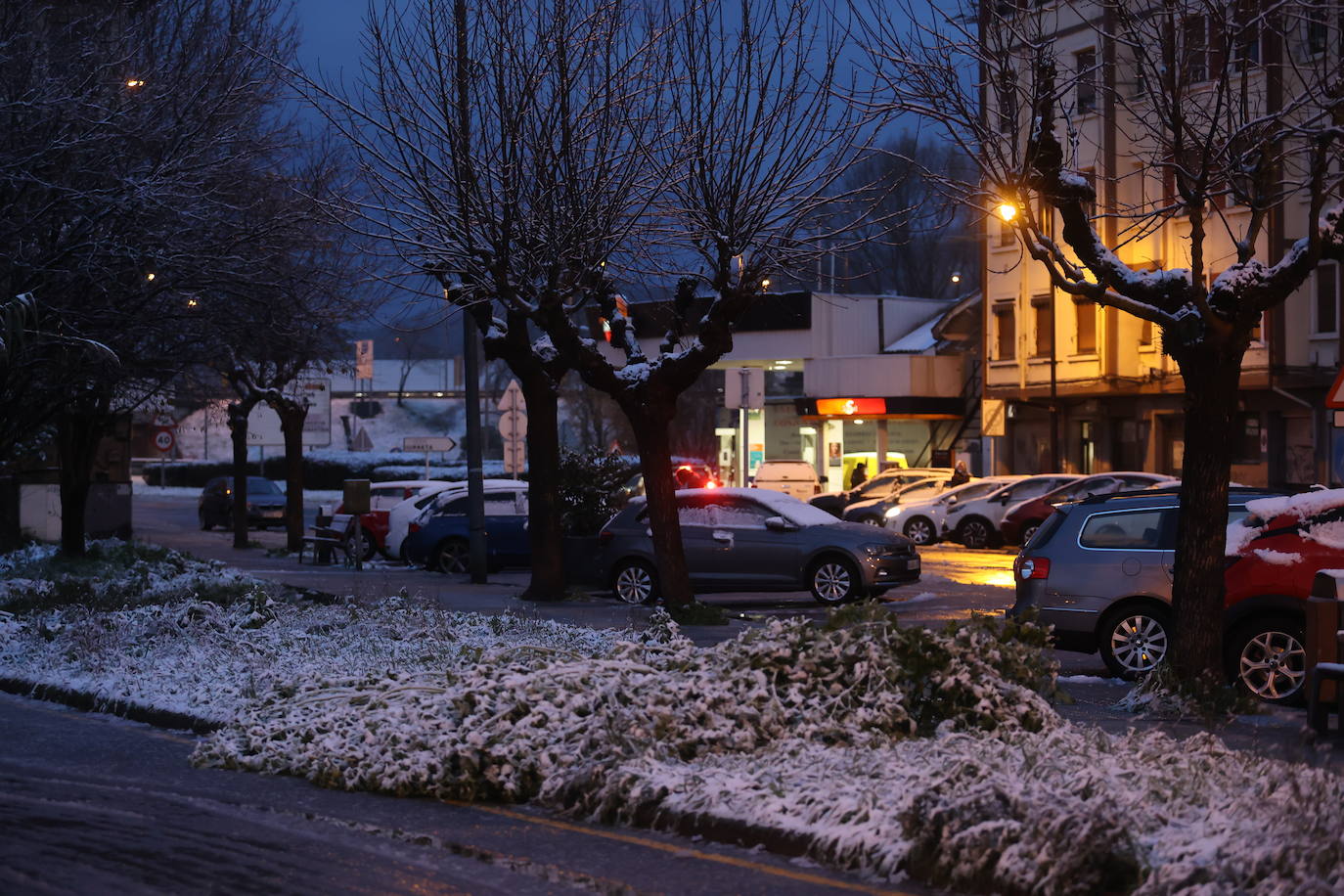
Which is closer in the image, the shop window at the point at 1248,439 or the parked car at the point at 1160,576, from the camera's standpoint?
the parked car at the point at 1160,576

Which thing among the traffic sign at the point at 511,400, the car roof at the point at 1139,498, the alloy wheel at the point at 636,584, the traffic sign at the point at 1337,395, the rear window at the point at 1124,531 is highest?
the traffic sign at the point at 511,400

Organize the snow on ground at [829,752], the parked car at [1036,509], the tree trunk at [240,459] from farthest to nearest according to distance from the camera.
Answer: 1. the tree trunk at [240,459]
2. the parked car at [1036,509]
3. the snow on ground at [829,752]

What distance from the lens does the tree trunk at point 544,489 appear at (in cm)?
Result: 2027

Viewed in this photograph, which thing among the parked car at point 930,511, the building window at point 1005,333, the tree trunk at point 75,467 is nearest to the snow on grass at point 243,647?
the tree trunk at point 75,467

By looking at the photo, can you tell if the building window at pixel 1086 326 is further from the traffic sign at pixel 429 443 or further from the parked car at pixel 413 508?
the parked car at pixel 413 508

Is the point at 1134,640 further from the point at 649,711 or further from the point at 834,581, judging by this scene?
the point at 834,581

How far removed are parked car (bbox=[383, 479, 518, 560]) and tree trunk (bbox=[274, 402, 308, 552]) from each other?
4.15 meters

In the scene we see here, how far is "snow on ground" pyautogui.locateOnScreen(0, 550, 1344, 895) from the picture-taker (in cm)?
620

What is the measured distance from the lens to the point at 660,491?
17.8 m

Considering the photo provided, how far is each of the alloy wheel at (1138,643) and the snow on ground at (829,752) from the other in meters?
3.68

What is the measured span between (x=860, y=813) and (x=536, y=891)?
1472 millimetres

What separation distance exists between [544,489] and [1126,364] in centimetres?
2693

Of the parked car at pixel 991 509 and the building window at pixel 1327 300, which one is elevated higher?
the building window at pixel 1327 300

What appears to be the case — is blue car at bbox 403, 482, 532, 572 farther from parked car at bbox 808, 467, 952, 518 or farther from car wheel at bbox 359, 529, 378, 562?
parked car at bbox 808, 467, 952, 518
